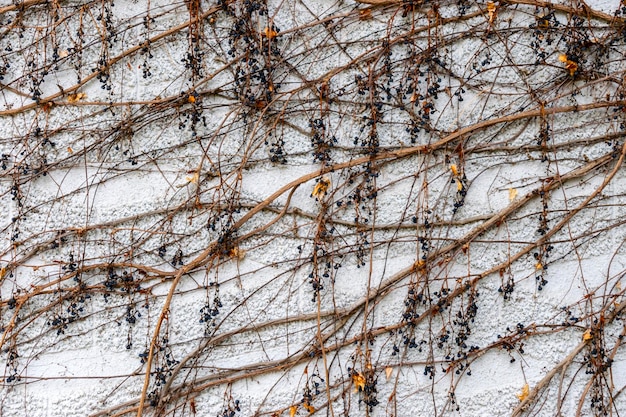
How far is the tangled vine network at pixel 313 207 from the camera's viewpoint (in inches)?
114

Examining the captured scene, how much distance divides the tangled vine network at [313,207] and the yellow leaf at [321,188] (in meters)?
0.02

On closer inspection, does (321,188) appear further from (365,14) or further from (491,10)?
(491,10)

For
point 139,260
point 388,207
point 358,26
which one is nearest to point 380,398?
point 388,207

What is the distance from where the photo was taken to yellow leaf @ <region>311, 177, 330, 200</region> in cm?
291

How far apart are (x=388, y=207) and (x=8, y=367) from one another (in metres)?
1.71

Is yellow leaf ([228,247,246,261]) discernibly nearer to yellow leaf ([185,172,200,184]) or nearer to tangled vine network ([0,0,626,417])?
tangled vine network ([0,0,626,417])

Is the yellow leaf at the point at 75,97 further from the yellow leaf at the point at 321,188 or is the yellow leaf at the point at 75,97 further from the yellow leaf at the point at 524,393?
the yellow leaf at the point at 524,393

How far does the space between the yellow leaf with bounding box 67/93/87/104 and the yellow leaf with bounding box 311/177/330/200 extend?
108 centimetres

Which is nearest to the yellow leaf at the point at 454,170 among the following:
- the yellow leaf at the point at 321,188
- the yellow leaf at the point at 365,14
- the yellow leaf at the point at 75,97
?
the yellow leaf at the point at 321,188

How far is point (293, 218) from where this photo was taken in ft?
9.71

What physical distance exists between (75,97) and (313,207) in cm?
113

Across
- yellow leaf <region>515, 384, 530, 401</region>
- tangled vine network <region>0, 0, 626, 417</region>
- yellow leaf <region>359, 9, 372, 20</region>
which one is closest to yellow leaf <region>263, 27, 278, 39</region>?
tangled vine network <region>0, 0, 626, 417</region>

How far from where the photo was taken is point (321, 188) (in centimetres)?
292

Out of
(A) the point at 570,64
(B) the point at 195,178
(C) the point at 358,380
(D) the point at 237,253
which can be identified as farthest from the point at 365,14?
(C) the point at 358,380
